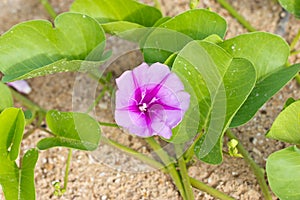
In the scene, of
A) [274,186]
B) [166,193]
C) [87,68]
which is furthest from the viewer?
[166,193]

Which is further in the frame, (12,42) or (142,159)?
(142,159)

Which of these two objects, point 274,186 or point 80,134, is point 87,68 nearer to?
point 80,134

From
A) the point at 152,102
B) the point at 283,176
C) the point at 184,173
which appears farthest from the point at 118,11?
the point at 283,176

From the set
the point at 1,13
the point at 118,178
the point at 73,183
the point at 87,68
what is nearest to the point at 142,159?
the point at 118,178

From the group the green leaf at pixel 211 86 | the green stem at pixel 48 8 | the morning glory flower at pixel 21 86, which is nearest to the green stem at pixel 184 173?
the green leaf at pixel 211 86

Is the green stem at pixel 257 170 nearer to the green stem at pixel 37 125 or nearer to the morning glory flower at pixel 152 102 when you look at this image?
the morning glory flower at pixel 152 102

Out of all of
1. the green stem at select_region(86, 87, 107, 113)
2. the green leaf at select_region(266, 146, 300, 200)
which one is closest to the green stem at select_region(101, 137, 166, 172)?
the green stem at select_region(86, 87, 107, 113)
